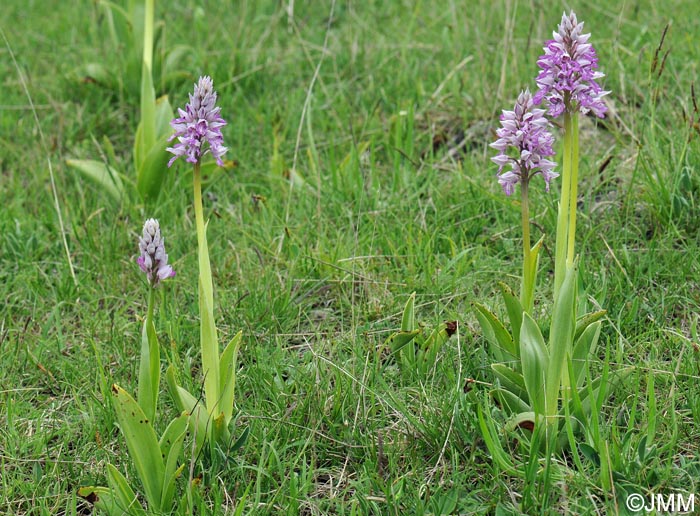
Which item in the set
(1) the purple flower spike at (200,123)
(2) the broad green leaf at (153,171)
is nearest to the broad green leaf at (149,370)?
(1) the purple flower spike at (200,123)

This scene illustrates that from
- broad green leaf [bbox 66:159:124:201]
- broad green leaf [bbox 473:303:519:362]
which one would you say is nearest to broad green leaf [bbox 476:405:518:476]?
broad green leaf [bbox 473:303:519:362]

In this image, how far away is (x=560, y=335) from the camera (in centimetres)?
211

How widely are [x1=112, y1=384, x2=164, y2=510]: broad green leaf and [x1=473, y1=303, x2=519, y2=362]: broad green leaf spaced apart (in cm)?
91

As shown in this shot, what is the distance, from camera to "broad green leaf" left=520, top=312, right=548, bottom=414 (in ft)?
7.00

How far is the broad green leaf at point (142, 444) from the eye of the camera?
202 cm

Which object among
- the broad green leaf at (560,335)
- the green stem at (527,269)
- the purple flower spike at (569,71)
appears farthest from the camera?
the green stem at (527,269)

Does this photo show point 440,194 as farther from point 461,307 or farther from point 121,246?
point 121,246

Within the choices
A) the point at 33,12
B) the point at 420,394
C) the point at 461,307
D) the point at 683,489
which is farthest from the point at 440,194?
the point at 33,12

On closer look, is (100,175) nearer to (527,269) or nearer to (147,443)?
(147,443)

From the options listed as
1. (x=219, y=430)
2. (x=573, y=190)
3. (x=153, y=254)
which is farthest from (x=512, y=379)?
(x=153, y=254)

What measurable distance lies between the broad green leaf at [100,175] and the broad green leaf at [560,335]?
2.32 m

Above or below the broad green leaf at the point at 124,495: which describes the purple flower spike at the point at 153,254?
above

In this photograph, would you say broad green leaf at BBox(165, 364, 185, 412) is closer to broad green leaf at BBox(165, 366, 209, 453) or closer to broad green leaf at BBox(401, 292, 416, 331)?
broad green leaf at BBox(165, 366, 209, 453)

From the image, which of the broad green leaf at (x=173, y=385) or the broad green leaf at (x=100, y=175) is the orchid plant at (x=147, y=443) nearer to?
the broad green leaf at (x=173, y=385)
